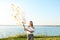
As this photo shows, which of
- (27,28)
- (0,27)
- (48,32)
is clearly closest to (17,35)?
(0,27)

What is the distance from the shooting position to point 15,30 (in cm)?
1202

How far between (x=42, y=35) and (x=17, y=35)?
1480mm

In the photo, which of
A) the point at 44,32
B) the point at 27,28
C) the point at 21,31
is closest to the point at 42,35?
the point at 44,32

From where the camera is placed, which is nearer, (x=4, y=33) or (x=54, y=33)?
(x=4, y=33)

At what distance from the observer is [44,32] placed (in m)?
12.5

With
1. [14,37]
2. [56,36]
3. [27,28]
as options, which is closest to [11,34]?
[14,37]

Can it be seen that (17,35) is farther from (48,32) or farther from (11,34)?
(48,32)

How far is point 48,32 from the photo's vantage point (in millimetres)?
12633

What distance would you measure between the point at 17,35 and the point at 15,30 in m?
0.51

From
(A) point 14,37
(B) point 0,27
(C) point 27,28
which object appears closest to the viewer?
(C) point 27,28

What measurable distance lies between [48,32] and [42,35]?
728mm

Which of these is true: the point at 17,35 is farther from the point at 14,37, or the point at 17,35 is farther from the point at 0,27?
the point at 0,27

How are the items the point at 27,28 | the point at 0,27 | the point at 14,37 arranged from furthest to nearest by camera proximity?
the point at 0,27
the point at 14,37
the point at 27,28

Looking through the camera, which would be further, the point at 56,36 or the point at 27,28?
the point at 56,36
